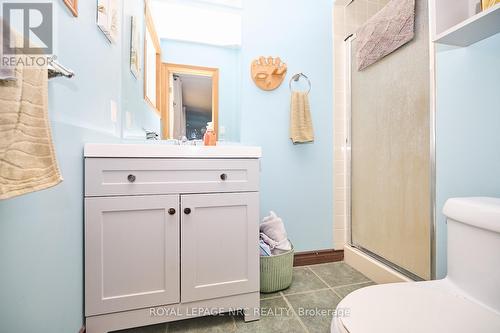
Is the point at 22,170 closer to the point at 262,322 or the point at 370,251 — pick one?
the point at 262,322

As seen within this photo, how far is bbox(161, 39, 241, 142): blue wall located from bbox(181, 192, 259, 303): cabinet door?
27.0 inches

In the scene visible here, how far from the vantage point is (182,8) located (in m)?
1.62

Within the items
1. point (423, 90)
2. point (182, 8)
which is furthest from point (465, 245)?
point (182, 8)

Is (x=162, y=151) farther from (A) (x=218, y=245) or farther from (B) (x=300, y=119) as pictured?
(B) (x=300, y=119)

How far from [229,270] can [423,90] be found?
1.33 metres

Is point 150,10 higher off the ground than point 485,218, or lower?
higher

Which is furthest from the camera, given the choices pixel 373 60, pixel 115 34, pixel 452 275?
pixel 373 60

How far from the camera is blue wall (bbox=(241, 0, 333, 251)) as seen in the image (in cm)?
168

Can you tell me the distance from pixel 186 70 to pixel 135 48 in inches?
12.6

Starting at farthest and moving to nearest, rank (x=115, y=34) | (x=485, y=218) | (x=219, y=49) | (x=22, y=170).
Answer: (x=219, y=49)
(x=115, y=34)
(x=485, y=218)
(x=22, y=170)

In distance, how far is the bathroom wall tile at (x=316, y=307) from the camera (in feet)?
3.74

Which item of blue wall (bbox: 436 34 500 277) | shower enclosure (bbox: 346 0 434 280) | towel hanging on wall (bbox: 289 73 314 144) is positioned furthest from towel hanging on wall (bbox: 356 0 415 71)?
towel hanging on wall (bbox: 289 73 314 144)

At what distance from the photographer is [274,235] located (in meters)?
1.50

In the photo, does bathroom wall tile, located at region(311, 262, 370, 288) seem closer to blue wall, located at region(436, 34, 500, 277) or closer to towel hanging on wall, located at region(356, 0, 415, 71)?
blue wall, located at region(436, 34, 500, 277)
